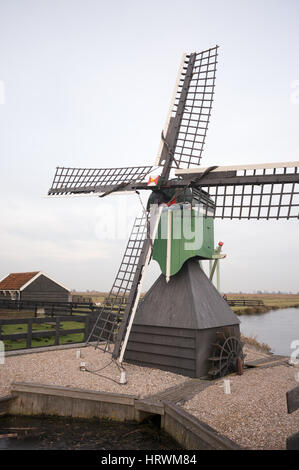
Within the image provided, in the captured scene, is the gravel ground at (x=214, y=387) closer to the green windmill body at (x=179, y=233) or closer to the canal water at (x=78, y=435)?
the canal water at (x=78, y=435)

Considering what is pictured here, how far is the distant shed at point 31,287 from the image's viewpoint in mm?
26552

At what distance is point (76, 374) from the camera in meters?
9.53

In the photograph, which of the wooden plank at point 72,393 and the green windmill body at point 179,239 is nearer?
the wooden plank at point 72,393

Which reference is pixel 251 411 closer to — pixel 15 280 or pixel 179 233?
pixel 179 233

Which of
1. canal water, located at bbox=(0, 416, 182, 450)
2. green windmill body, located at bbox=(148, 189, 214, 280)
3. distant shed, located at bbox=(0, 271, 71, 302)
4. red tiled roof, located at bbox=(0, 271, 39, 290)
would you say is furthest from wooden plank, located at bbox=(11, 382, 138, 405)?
red tiled roof, located at bbox=(0, 271, 39, 290)

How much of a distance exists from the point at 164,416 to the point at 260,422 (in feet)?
6.85

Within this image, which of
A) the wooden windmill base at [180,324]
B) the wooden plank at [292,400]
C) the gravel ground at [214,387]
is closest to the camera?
the wooden plank at [292,400]

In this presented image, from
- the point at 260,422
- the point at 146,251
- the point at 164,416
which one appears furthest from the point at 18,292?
the point at 260,422

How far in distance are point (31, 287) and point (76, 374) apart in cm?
1887

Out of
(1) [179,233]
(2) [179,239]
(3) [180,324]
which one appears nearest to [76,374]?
(3) [180,324]

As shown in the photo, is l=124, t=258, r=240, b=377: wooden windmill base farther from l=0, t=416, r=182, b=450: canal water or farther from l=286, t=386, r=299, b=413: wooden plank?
l=286, t=386, r=299, b=413: wooden plank

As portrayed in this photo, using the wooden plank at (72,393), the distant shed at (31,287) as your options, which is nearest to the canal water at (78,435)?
the wooden plank at (72,393)

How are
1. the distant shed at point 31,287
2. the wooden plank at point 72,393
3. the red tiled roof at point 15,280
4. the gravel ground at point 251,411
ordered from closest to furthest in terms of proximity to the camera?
the gravel ground at point 251,411, the wooden plank at point 72,393, the distant shed at point 31,287, the red tiled roof at point 15,280

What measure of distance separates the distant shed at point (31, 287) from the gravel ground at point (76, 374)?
1585cm
